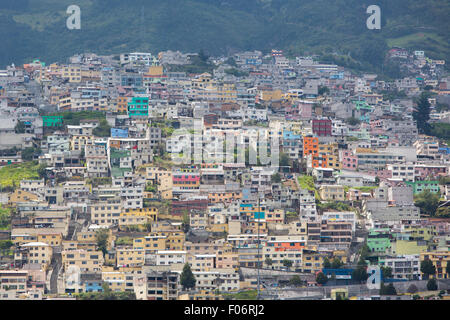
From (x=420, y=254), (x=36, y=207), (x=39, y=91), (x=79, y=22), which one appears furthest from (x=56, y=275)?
(x=79, y=22)

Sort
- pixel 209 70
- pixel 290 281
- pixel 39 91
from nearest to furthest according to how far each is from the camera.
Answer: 1. pixel 290 281
2. pixel 39 91
3. pixel 209 70

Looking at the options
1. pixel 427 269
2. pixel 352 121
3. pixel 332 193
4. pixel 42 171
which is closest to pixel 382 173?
pixel 332 193

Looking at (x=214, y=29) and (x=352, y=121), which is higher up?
(x=214, y=29)

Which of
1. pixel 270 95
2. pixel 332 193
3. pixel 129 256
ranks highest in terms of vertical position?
pixel 270 95

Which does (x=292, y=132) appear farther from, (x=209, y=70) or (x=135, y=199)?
(x=209, y=70)

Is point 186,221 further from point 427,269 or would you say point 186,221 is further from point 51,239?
point 427,269

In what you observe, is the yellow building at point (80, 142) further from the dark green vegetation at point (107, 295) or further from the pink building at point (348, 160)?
the dark green vegetation at point (107, 295)
